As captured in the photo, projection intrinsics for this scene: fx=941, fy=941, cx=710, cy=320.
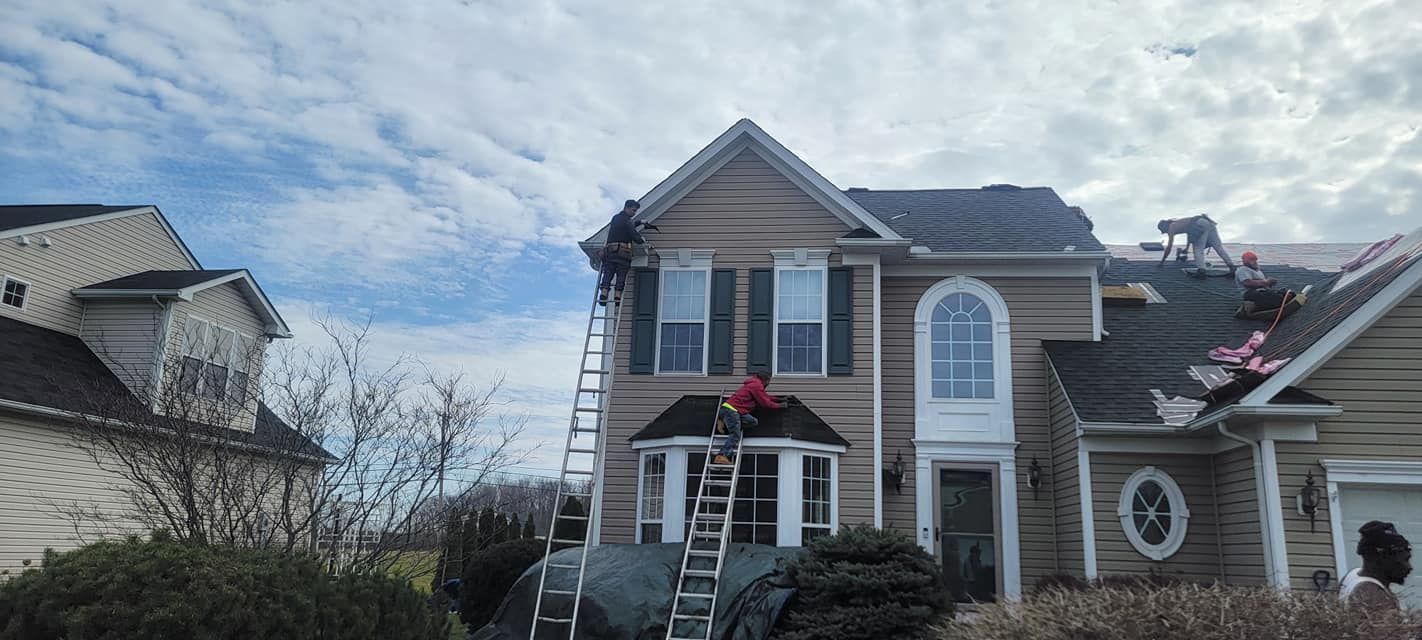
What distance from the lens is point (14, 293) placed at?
16547 millimetres

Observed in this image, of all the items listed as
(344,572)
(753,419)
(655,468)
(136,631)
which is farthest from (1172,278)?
(136,631)

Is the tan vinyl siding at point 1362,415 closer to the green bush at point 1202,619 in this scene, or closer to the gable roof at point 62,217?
the green bush at point 1202,619

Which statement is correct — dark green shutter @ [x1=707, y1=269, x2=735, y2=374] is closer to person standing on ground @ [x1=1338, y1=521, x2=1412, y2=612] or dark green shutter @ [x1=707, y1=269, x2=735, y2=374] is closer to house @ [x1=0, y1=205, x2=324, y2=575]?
house @ [x1=0, y1=205, x2=324, y2=575]

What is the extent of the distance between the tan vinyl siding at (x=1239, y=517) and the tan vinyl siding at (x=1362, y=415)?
47 centimetres

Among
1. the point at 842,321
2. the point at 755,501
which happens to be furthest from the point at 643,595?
the point at 842,321

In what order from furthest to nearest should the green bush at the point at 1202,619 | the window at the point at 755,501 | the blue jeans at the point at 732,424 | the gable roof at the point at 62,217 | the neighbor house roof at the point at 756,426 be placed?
the gable roof at the point at 62,217
the neighbor house roof at the point at 756,426
the window at the point at 755,501
the blue jeans at the point at 732,424
the green bush at the point at 1202,619

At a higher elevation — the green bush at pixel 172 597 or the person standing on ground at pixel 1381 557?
the person standing on ground at pixel 1381 557

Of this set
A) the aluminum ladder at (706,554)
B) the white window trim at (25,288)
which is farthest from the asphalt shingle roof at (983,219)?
the white window trim at (25,288)

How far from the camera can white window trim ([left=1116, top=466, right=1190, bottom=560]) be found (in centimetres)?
1197

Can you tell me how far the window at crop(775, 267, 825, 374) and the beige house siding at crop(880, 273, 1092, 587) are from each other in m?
1.32

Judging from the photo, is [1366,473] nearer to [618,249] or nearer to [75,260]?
[618,249]


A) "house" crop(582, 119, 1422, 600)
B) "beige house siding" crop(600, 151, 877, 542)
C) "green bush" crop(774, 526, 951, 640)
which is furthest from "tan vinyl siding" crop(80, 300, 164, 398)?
"green bush" crop(774, 526, 951, 640)

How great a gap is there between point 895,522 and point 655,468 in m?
3.61

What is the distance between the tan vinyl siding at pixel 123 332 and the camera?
17047mm
